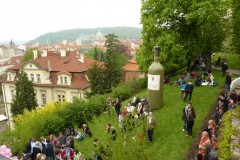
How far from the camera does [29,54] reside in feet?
261

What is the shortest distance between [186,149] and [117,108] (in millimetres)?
6955

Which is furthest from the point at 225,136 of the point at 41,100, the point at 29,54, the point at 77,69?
the point at 29,54

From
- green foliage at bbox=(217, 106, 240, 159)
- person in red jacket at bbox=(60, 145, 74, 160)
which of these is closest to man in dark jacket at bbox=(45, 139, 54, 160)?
person in red jacket at bbox=(60, 145, 74, 160)

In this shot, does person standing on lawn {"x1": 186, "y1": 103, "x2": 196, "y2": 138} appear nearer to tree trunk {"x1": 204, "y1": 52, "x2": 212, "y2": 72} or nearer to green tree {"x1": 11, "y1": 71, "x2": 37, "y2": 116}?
tree trunk {"x1": 204, "y1": 52, "x2": 212, "y2": 72}

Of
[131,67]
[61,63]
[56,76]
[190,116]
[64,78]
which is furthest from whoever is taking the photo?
[131,67]

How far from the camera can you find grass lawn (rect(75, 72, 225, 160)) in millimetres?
13789

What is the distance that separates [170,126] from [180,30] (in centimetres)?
1320

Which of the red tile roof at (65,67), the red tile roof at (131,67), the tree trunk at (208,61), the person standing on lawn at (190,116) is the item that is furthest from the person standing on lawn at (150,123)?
the red tile roof at (131,67)

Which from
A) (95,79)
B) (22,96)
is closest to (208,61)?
(95,79)

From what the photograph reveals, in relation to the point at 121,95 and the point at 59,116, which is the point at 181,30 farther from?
the point at 59,116

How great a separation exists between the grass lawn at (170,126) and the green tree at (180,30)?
3.44m

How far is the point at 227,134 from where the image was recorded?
10445 mm

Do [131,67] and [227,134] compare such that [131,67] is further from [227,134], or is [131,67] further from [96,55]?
[227,134]

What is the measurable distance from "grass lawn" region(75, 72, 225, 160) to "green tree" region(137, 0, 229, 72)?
3440mm
